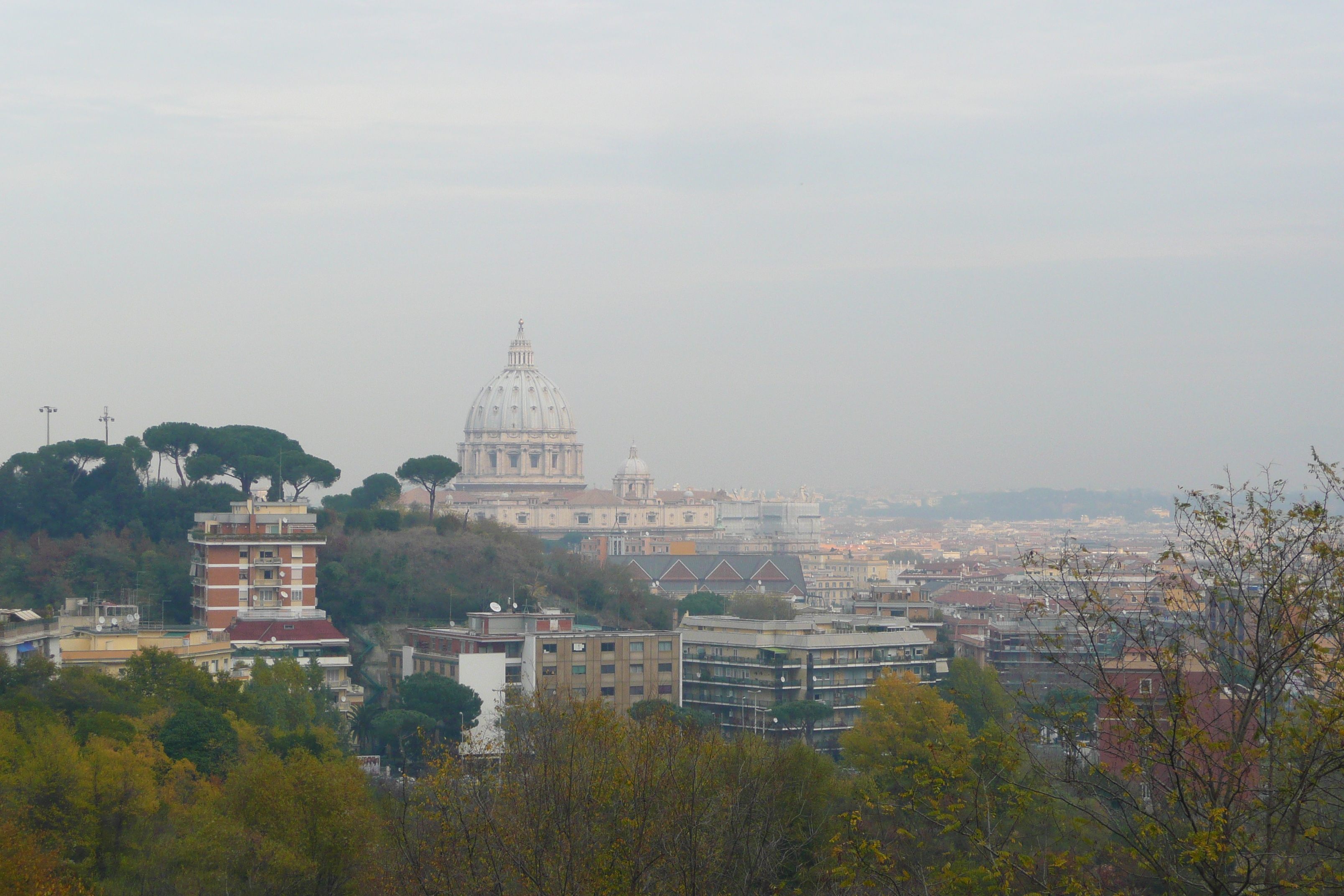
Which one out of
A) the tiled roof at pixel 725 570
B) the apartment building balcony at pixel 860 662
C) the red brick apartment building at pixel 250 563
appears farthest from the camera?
the tiled roof at pixel 725 570

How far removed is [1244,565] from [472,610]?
3911 cm

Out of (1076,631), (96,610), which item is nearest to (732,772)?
(1076,631)

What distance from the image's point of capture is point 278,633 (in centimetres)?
4097

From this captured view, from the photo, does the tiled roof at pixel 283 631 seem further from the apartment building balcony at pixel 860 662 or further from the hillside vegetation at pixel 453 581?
the apartment building balcony at pixel 860 662

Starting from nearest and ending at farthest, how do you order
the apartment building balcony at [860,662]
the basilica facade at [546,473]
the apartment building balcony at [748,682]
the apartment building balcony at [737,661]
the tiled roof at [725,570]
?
the apartment building balcony at [748,682], the apartment building balcony at [737,661], the apartment building balcony at [860,662], the tiled roof at [725,570], the basilica facade at [546,473]

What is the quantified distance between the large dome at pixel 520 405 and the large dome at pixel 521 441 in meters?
0.03

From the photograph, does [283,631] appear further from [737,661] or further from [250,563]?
[737,661]

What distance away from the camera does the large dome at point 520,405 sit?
13825 cm

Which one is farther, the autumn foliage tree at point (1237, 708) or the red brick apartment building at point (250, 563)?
the red brick apartment building at point (250, 563)

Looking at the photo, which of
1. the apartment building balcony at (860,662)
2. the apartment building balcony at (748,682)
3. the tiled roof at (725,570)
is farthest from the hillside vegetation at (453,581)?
the tiled roof at (725,570)

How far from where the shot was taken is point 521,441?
5413 inches

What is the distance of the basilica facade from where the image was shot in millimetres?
131750

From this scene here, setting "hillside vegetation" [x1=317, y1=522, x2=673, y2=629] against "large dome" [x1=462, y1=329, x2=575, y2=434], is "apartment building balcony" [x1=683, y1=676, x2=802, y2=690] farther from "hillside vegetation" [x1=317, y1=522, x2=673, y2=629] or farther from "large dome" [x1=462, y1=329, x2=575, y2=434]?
"large dome" [x1=462, y1=329, x2=575, y2=434]

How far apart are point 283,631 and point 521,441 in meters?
96.6
